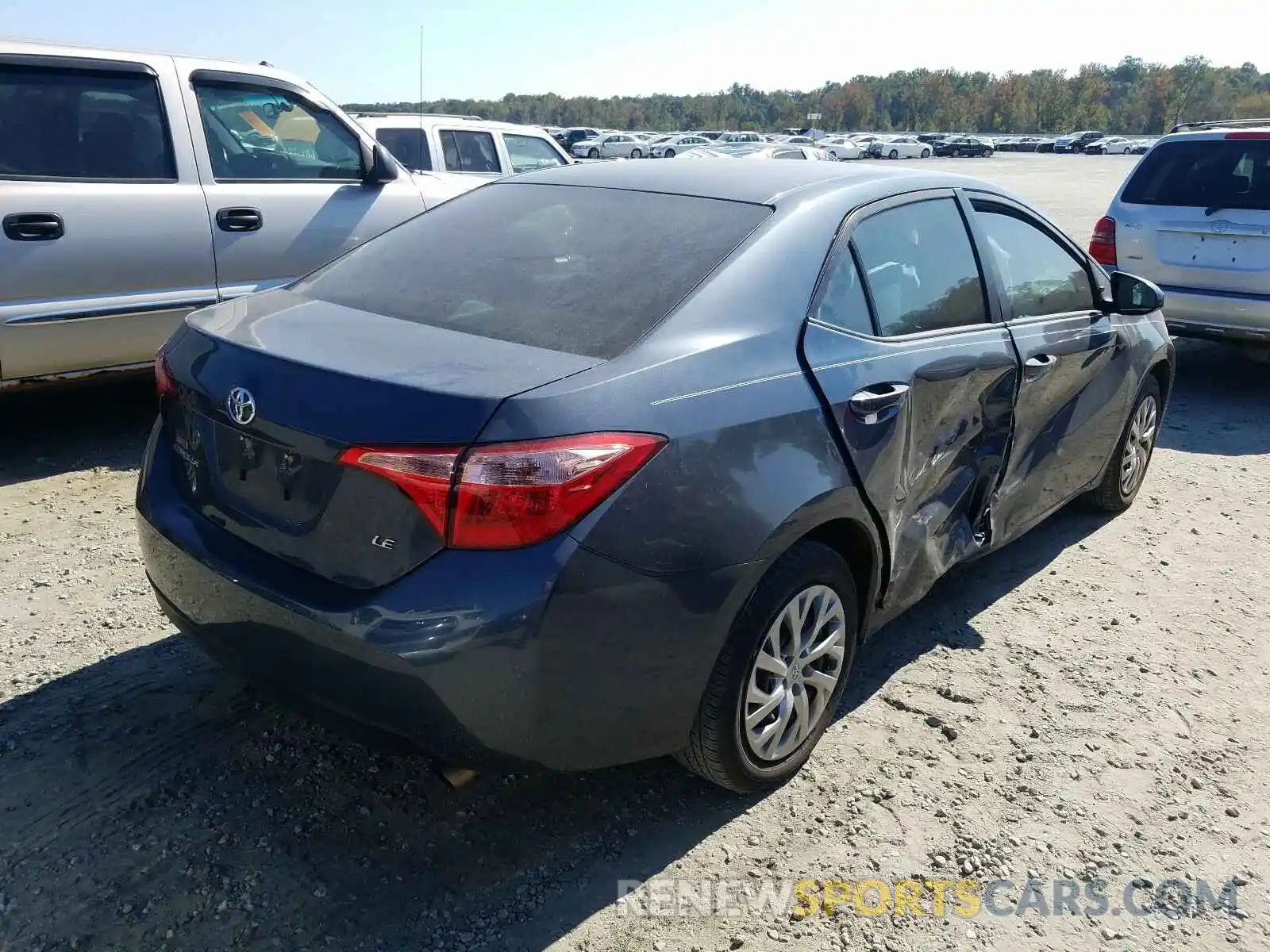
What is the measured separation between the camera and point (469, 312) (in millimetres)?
2752

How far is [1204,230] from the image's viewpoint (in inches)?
285

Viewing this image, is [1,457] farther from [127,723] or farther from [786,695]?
[786,695]

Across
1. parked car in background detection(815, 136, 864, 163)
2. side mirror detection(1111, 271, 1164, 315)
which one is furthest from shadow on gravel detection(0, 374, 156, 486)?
parked car in background detection(815, 136, 864, 163)

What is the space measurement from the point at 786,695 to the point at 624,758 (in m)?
0.55

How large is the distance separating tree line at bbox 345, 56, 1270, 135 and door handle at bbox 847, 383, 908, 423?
353 feet

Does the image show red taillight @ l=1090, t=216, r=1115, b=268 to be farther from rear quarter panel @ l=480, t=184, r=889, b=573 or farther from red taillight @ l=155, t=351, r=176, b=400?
red taillight @ l=155, t=351, r=176, b=400

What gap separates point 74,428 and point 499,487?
180 inches

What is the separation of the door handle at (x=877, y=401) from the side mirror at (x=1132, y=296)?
1.97m

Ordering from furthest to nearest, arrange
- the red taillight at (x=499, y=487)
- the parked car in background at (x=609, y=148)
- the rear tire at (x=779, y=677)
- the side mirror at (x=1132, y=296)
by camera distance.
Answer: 1. the parked car in background at (x=609, y=148)
2. the side mirror at (x=1132, y=296)
3. the rear tire at (x=779, y=677)
4. the red taillight at (x=499, y=487)

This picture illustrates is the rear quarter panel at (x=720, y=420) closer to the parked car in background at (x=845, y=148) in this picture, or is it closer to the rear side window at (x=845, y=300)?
the rear side window at (x=845, y=300)

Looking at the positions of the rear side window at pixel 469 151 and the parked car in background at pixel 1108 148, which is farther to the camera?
the parked car in background at pixel 1108 148

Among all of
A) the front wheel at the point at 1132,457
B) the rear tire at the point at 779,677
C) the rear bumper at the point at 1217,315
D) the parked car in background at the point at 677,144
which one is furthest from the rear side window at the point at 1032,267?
the parked car in background at the point at 677,144

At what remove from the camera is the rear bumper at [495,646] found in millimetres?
2172

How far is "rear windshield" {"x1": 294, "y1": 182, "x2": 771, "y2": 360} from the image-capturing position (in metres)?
2.63
